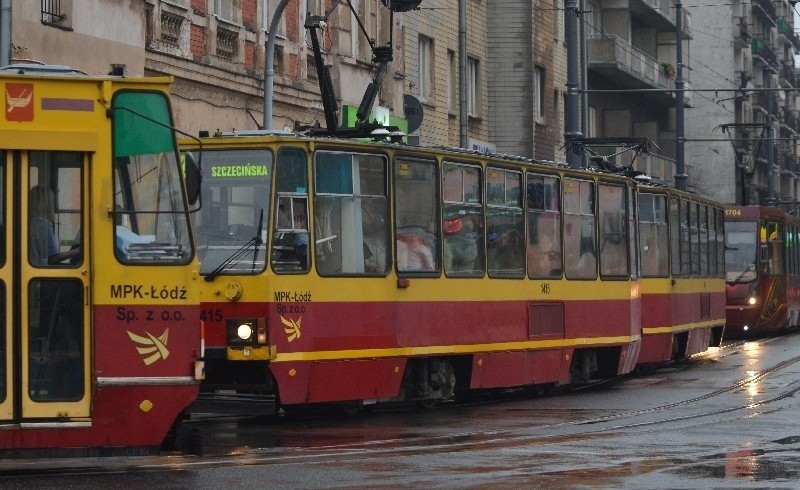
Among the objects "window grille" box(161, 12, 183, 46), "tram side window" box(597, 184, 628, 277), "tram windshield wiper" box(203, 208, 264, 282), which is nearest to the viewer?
"tram windshield wiper" box(203, 208, 264, 282)

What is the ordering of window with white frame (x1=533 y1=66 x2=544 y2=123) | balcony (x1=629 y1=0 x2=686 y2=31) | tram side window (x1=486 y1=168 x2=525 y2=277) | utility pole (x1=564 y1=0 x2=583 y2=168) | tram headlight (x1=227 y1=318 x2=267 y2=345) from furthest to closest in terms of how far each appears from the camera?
balcony (x1=629 y1=0 x2=686 y2=31) < window with white frame (x1=533 y1=66 x2=544 y2=123) < utility pole (x1=564 y1=0 x2=583 y2=168) < tram side window (x1=486 y1=168 x2=525 y2=277) < tram headlight (x1=227 y1=318 x2=267 y2=345)

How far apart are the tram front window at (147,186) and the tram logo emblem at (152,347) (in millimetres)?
500

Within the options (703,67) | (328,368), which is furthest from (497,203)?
(703,67)

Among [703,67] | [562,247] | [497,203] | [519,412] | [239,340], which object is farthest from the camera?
Answer: [703,67]

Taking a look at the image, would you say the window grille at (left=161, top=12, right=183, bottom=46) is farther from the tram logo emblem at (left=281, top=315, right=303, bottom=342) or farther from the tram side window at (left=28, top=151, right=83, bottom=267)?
the tram side window at (left=28, top=151, right=83, bottom=267)

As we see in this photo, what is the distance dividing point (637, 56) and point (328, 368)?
141 ft

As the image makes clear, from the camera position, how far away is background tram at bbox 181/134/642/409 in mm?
16188

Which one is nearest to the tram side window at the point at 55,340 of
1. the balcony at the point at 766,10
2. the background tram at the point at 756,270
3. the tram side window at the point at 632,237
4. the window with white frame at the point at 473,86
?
the tram side window at the point at 632,237

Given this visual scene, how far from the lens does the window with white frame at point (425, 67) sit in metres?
40.2

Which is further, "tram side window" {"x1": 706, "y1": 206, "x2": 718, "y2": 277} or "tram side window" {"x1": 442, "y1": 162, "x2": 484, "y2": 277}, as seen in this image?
"tram side window" {"x1": 706, "y1": 206, "x2": 718, "y2": 277}

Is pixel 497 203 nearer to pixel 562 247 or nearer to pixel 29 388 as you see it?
pixel 562 247

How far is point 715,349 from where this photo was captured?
112 ft

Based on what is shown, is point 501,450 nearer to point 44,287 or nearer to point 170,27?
point 44,287

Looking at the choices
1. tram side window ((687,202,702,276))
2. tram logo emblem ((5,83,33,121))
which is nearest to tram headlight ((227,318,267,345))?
tram logo emblem ((5,83,33,121))
